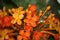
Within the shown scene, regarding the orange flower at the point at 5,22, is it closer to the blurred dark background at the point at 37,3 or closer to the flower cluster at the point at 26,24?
the flower cluster at the point at 26,24

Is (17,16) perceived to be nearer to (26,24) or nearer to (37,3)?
(26,24)

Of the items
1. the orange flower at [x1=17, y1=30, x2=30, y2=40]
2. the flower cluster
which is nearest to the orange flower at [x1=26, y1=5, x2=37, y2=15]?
the flower cluster

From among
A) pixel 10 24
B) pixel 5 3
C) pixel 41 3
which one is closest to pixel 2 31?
pixel 10 24

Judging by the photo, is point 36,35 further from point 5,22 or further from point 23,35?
point 5,22

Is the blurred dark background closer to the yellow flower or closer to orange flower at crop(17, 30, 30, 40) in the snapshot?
the yellow flower

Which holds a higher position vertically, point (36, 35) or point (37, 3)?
point (37, 3)

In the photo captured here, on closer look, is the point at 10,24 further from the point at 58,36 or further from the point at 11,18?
the point at 58,36

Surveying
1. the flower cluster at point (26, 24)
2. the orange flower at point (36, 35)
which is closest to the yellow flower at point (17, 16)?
the flower cluster at point (26, 24)

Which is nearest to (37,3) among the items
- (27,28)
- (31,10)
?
(31,10)
